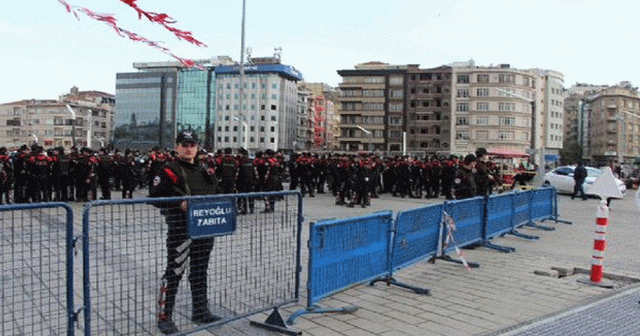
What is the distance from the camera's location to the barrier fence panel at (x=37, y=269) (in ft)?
12.3

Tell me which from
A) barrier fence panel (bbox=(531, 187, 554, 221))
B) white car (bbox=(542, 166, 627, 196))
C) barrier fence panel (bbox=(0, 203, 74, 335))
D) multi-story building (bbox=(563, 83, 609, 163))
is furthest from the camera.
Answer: multi-story building (bbox=(563, 83, 609, 163))

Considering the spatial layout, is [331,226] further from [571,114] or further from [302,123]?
[571,114]

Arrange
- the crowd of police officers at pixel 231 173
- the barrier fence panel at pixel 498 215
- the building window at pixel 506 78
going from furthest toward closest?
the building window at pixel 506 78, the crowd of police officers at pixel 231 173, the barrier fence panel at pixel 498 215

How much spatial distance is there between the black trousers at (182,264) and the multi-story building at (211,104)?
118 meters

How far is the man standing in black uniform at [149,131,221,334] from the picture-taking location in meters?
4.54

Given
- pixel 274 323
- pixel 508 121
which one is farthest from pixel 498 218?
pixel 508 121

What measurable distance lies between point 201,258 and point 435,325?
7.94 feet

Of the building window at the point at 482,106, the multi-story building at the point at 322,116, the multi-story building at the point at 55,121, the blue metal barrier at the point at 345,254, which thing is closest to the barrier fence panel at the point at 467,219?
the blue metal barrier at the point at 345,254

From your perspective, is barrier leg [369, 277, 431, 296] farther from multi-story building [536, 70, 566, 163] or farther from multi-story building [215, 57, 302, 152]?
multi-story building [215, 57, 302, 152]

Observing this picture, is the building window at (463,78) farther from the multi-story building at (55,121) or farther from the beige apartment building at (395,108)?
the multi-story building at (55,121)

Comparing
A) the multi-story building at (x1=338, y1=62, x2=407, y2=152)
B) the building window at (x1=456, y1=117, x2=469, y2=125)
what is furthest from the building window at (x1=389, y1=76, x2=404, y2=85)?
the building window at (x1=456, y1=117, x2=469, y2=125)

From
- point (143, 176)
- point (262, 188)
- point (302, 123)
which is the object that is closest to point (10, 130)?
point (302, 123)

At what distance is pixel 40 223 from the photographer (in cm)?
409

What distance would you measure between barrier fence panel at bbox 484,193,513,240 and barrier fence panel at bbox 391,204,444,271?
7.66ft
